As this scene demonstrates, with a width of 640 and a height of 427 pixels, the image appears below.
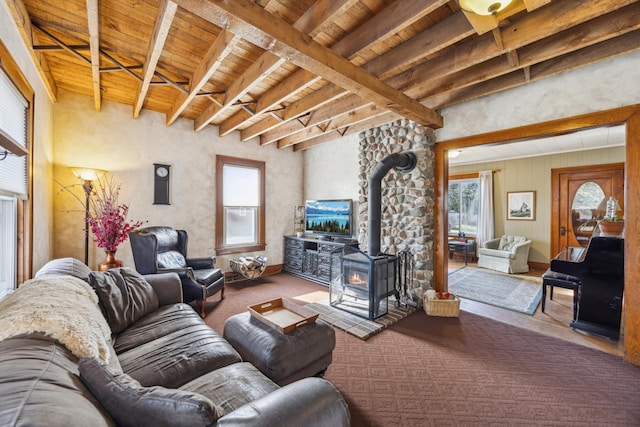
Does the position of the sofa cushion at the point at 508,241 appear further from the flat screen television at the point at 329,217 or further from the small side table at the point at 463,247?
the flat screen television at the point at 329,217

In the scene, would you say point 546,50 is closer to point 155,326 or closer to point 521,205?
point 155,326

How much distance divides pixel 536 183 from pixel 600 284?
4115 millimetres

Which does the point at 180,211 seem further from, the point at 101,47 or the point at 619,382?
the point at 619,382

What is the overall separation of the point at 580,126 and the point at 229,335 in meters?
3.73

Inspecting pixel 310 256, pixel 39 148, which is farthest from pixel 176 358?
pixel 310 256

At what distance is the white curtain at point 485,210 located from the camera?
6.61 metres

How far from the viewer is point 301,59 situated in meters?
2.03

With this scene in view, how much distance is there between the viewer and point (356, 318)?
3.25 meters

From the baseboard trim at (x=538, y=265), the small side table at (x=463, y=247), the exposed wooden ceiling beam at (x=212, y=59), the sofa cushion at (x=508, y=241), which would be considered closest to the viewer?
the exposed wooden ceiling beam at (x=212, y=59)

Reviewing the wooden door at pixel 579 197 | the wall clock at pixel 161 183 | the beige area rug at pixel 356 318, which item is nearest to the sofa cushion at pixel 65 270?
the wall clock at pixel 161 183

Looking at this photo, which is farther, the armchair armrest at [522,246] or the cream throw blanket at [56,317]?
the armchair armrest at [522,246]

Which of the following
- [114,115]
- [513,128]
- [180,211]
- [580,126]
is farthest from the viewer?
[180,211]

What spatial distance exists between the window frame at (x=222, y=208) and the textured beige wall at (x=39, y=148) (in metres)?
2.13

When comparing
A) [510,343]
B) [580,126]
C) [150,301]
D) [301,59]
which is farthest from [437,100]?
[150,301]
